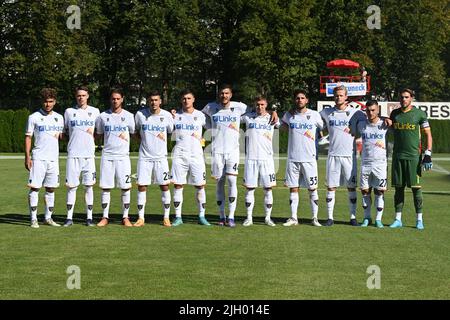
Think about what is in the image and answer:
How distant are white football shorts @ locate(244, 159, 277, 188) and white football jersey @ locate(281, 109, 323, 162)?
45cm

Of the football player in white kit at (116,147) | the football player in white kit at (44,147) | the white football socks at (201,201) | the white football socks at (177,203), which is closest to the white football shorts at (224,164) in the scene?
the white football socks at (201,201)

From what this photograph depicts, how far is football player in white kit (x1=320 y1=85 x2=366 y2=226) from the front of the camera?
44.4 ft

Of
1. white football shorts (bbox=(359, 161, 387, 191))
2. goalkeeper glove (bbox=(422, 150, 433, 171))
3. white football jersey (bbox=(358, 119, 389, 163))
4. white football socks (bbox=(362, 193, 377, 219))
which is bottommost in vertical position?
white football socks (bbox=(362, 193, 377, 219))

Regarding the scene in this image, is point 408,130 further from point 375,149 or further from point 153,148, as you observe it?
point 153,148

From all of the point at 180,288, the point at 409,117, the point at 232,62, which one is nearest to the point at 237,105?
the point at 409,117

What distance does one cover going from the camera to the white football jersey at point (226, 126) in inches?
533

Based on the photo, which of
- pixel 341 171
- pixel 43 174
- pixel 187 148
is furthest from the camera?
pixel 341 171

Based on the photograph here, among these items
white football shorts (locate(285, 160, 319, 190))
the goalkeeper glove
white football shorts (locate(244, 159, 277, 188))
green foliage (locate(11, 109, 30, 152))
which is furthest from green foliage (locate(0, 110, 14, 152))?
the goalkeeper glove

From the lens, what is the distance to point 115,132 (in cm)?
1337

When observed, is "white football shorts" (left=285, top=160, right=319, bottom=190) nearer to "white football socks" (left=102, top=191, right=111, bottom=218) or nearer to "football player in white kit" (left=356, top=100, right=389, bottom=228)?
"football player in white kit" (left=356, top=100, right=389, bottom=228)

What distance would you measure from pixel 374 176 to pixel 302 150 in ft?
4.30

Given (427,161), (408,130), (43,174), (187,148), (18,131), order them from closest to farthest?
(427,161) → (408,130) → (43,174) → (187,148) → (18,131)

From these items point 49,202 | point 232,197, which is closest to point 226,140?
point 232,197

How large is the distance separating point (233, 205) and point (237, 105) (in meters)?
1.73
